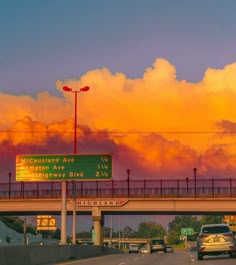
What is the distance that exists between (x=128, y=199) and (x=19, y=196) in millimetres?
14588

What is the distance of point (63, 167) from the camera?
182 feet

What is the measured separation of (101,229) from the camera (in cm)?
8644

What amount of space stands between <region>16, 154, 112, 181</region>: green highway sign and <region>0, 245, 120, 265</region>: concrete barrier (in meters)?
7.40

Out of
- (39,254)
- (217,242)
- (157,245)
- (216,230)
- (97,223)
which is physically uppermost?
(97,223)

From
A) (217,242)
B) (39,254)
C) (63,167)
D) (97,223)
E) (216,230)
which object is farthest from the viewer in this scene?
(97,223)

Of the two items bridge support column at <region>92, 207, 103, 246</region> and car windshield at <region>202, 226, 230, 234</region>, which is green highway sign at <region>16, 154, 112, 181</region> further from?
bridge support column at <region>92, 207, 103, 246</region>

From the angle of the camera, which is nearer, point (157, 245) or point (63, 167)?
point (63, 167)

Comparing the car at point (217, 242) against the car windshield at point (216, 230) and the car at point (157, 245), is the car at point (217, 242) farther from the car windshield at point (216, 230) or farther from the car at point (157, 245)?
the car at point (157, 245)

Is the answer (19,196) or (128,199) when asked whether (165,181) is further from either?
(19,196)

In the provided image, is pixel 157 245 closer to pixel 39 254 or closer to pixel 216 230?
pixel 216 230

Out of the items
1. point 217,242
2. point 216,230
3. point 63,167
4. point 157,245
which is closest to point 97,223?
point 157,245

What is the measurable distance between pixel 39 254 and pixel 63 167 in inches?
868

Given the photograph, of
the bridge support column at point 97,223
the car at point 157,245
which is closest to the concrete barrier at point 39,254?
the car at point 157,245

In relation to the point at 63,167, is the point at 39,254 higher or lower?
lower
